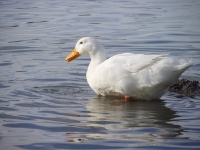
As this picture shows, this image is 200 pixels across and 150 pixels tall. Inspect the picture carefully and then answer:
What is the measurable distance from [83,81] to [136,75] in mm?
1972

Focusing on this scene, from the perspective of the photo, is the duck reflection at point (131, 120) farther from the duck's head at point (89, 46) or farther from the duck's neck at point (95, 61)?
the duck's head at point (89, 46)

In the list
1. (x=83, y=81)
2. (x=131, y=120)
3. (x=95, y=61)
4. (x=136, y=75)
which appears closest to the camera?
(x=131, y=120)

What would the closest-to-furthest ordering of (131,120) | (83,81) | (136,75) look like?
(131,120)
(136,75)
(83,81)

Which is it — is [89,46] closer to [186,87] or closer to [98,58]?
[98,58]

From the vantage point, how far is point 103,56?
32.8 feet

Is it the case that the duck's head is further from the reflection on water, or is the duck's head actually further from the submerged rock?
the submerged rock

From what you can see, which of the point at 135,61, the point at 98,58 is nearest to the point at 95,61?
the point at 98,58

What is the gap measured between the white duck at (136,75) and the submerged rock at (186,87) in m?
0.74

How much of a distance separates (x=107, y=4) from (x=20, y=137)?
15323 mm

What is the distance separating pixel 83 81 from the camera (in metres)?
10.8

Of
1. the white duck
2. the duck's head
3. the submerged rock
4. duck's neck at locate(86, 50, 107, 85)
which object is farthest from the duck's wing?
the submerged rock

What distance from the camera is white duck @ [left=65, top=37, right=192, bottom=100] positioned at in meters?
8.77

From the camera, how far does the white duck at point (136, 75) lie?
8.77 metres

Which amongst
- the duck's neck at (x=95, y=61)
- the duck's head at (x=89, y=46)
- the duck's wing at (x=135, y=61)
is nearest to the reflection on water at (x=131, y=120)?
the duck's neck at (x=95, y=61)
